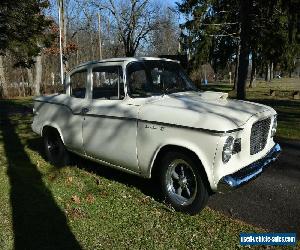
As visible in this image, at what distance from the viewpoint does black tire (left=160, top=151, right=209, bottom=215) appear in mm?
5152

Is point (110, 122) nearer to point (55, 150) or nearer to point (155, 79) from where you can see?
point (155, 79)

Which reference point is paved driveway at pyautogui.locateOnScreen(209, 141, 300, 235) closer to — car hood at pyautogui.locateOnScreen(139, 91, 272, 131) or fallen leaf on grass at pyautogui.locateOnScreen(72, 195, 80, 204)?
car hood at pyautogui.locateOnScreen(139, 91, 272, 131)

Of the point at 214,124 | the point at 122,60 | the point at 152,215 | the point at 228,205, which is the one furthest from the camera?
the point at 122,60

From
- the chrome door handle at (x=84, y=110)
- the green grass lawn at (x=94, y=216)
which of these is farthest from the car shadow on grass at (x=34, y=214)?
the chrome door handle at (x=84, y=110)

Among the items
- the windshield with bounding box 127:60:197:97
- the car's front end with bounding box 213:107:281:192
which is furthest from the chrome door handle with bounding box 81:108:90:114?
the car's front end with bounding box 213:107:281:192

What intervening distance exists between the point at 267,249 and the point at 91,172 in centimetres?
388

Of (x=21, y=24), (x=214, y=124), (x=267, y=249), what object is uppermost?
(x=21, y=24)

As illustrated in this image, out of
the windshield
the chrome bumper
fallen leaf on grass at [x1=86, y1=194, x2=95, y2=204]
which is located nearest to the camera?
the chrome bumper

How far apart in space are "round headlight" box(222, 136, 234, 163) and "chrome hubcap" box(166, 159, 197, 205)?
1.78ft

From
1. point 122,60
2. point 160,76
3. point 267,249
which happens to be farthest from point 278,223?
point 122,60

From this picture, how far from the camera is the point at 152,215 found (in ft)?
17.4

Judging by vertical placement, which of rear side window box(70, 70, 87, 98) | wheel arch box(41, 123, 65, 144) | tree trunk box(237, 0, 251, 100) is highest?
tree trunk box(237, 0, 251, 100)

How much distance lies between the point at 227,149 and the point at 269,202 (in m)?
1.44

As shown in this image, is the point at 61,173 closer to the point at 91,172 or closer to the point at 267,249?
the point at 91,172
